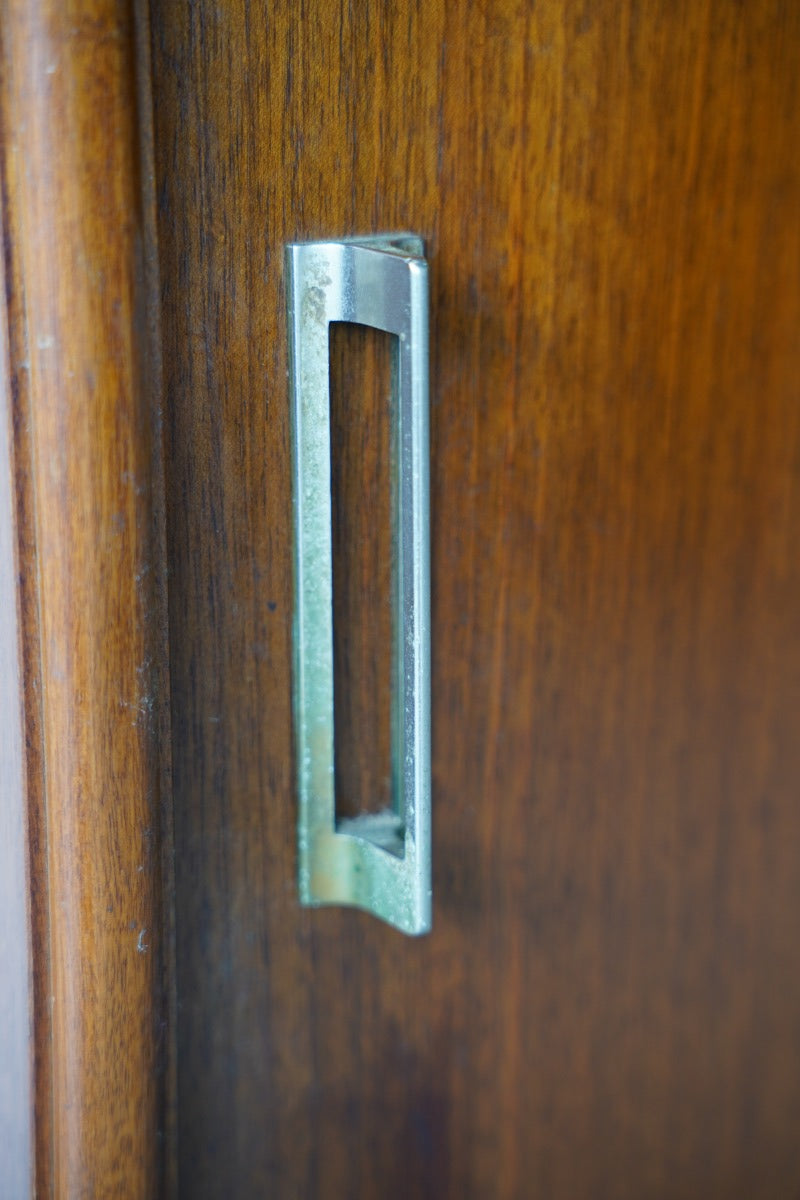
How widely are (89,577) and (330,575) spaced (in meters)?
0.11

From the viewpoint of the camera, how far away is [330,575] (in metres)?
0.42

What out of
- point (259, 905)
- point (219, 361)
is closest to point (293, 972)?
point (259, 905)

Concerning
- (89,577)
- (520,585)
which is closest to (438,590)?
(520,585)

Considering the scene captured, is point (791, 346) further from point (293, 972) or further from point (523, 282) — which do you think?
point (293, 972)

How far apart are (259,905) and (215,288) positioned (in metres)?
0.27

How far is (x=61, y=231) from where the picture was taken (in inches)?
12.7

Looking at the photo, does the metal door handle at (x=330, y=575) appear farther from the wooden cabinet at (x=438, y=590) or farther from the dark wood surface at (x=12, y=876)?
the dark wood surface at (x=12, y=876)

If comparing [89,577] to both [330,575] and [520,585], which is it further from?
[520,585]

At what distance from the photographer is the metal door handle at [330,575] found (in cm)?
39

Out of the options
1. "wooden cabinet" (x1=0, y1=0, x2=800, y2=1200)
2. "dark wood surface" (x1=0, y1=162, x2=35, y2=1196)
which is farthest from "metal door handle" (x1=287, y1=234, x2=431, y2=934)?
"dark wood surface" (x1=0, y1=162, x2=35, y2=1196)

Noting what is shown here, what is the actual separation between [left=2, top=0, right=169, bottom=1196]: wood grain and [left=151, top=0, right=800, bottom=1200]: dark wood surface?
40 mm

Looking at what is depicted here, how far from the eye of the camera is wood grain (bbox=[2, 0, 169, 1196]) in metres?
0.32

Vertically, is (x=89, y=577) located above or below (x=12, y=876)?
above

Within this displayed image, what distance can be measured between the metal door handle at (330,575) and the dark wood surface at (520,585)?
0.04 feet
